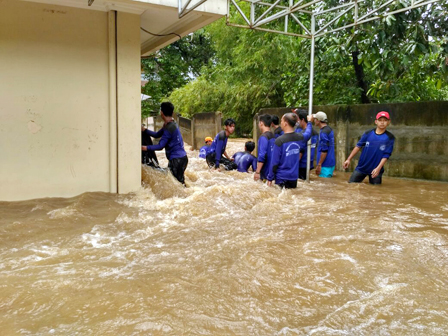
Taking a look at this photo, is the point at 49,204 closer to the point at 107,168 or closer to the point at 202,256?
the point at 107,168

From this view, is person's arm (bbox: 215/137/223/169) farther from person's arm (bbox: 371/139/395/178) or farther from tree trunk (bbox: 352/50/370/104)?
tree trunk (bbox: 352/50/370/104)

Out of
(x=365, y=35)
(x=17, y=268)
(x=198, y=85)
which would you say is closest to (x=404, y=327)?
(x=17, y=268)

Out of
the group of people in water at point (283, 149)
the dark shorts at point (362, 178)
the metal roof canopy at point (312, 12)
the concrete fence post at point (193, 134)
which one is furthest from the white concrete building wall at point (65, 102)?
the concrete fence post at point (193, 134)

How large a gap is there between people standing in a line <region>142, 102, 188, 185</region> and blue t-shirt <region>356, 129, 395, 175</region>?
309 cm

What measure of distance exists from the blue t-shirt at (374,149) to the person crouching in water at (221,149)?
283cm

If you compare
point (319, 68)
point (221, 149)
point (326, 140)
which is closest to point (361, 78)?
point (319, 68)

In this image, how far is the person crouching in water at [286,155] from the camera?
241 inches

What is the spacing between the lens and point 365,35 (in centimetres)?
788

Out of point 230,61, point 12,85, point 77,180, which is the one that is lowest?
point 77,180

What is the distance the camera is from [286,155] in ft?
20.2

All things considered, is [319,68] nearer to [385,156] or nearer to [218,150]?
[218,150]

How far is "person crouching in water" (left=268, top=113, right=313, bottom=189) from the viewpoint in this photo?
613 cm

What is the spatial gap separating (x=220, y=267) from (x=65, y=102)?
11.7 feet

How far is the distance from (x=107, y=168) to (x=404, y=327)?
464cm
